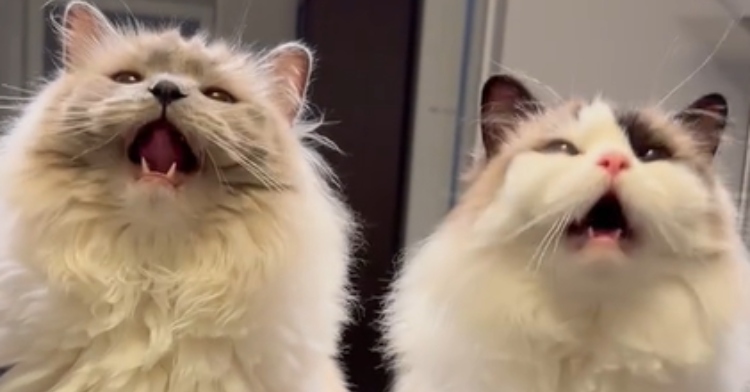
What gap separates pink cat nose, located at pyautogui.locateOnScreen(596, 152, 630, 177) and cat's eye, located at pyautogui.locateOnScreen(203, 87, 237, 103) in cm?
45

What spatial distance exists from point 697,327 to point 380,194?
1186 millimetres

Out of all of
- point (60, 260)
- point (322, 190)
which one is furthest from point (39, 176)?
point (322, 190)

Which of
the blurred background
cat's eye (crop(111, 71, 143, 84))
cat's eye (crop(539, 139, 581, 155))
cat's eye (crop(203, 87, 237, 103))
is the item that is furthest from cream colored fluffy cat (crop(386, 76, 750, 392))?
the blurred background

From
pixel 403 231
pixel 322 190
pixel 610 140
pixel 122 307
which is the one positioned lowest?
pixel 403 231

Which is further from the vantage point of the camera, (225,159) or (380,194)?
(380,194)

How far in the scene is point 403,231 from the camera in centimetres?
226

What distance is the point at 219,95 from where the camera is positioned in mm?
1191

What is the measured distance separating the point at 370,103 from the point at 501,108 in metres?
0.96

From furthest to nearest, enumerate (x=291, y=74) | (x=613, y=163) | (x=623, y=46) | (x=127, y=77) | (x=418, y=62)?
(x=418, y=62) → (x=623, y=46) → (x=291, y=74) → (x=127, y=77) → (x=613, y=163)

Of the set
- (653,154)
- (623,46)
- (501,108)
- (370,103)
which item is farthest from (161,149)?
(623,46)

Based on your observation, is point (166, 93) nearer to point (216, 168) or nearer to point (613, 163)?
point (216, 168)

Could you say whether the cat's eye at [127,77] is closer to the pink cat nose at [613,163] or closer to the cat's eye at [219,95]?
the cat's eye at [219,95]

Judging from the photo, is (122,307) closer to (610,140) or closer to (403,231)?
(610,140)

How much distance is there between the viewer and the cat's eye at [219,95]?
1182 millimetres
